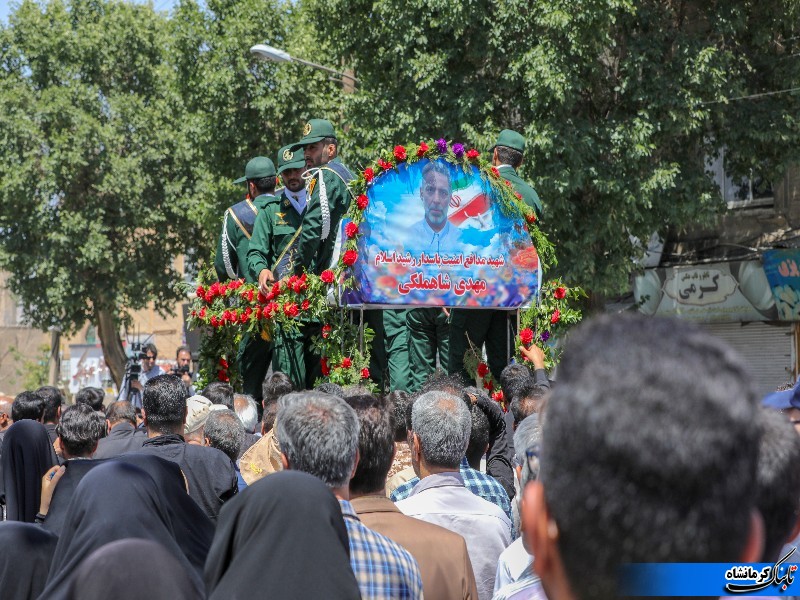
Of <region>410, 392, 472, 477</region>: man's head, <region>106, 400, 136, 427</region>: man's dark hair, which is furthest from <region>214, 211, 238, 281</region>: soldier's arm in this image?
<region>410, 392, 472, 477</region>: man's head

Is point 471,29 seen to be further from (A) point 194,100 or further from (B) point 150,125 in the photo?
(B) point 150,125

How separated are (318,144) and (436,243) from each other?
4.61 feet

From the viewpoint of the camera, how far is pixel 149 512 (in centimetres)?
362

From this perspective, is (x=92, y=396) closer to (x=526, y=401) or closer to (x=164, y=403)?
(x=164, y=403)

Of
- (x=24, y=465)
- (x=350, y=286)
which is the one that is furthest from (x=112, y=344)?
(x=24, y=465)

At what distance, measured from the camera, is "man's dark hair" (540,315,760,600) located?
133 cm

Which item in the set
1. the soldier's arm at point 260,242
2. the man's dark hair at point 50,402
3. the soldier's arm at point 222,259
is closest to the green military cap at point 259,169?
the soldier's arm at point 222,259

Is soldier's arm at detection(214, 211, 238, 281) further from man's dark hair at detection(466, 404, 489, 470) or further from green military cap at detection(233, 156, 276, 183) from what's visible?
man's dark hair at detection(466, 404, 489, 470)

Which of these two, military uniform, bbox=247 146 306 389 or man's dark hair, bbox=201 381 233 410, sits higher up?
military uniform, bbox=247 146 306 389

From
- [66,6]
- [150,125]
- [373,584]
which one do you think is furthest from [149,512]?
[66,6]

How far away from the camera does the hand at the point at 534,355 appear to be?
8553 mm

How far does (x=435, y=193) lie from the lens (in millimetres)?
8641

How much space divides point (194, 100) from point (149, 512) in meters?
21.9

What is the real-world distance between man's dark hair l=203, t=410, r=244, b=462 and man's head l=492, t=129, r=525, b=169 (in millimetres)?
3985
